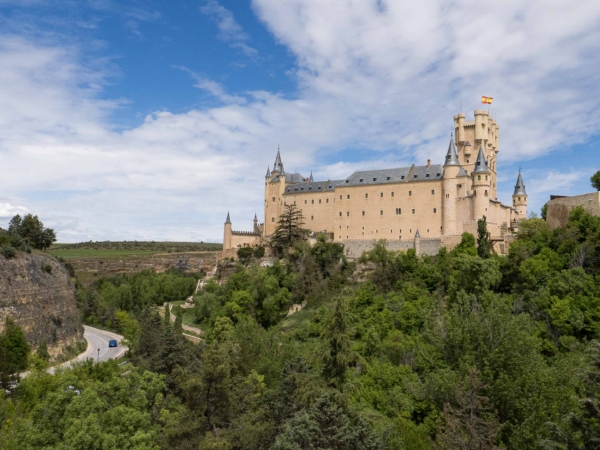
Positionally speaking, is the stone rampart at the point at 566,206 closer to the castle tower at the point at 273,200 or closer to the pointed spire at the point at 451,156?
the pointed spire at the point at 451,156

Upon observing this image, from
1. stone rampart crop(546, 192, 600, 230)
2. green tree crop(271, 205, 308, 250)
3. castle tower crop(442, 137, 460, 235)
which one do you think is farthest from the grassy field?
stone rampart crop(546, 192, 600, 230)

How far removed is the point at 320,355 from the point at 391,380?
10.4 meters

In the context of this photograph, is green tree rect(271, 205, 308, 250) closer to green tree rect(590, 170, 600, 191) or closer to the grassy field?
green tree rect(590, 170, 600, 191)

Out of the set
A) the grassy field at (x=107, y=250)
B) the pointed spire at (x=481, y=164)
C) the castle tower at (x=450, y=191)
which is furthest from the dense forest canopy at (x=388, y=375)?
the grassy field at (x=107, y=250)

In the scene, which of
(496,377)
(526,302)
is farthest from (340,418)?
(526,302)

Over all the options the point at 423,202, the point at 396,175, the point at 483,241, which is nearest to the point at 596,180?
the point at 483,241

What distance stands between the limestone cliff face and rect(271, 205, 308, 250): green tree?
23.7 m

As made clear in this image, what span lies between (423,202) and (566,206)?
1448 centimetres

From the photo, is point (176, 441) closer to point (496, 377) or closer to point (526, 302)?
point (496, 377)

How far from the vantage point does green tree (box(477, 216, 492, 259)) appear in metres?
43.2

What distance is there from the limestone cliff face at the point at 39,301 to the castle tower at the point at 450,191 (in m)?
37.7

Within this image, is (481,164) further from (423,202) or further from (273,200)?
(273,200)

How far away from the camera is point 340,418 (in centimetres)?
1644

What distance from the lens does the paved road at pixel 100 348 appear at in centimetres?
4192
